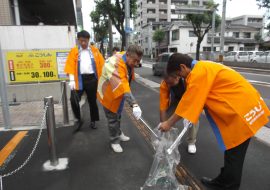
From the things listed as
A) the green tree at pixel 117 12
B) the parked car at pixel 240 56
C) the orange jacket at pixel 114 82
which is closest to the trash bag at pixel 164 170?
the orange jacket at pixel 114 82

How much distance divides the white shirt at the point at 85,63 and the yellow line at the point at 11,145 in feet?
5.47

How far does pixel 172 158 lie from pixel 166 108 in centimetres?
65

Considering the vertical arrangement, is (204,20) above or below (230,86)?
above

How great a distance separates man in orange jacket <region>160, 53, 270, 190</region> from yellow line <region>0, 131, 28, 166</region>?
2.73 meters

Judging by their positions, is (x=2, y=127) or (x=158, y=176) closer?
(x=158, y=176)

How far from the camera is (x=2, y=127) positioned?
5273 millimetres

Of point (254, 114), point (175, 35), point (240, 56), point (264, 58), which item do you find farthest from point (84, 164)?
point (175, 35)

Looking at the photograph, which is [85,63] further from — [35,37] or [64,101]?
[35,37]

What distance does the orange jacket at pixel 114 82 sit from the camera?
344 centimetres

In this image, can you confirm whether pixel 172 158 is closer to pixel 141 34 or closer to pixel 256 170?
pixel 256 170

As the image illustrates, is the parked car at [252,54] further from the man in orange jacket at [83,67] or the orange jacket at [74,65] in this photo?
the orange jacket at [74,65]

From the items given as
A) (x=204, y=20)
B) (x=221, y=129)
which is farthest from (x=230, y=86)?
(x=204, y=20)

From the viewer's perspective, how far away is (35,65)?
7.39 m

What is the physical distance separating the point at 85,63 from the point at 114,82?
153 centimetres
